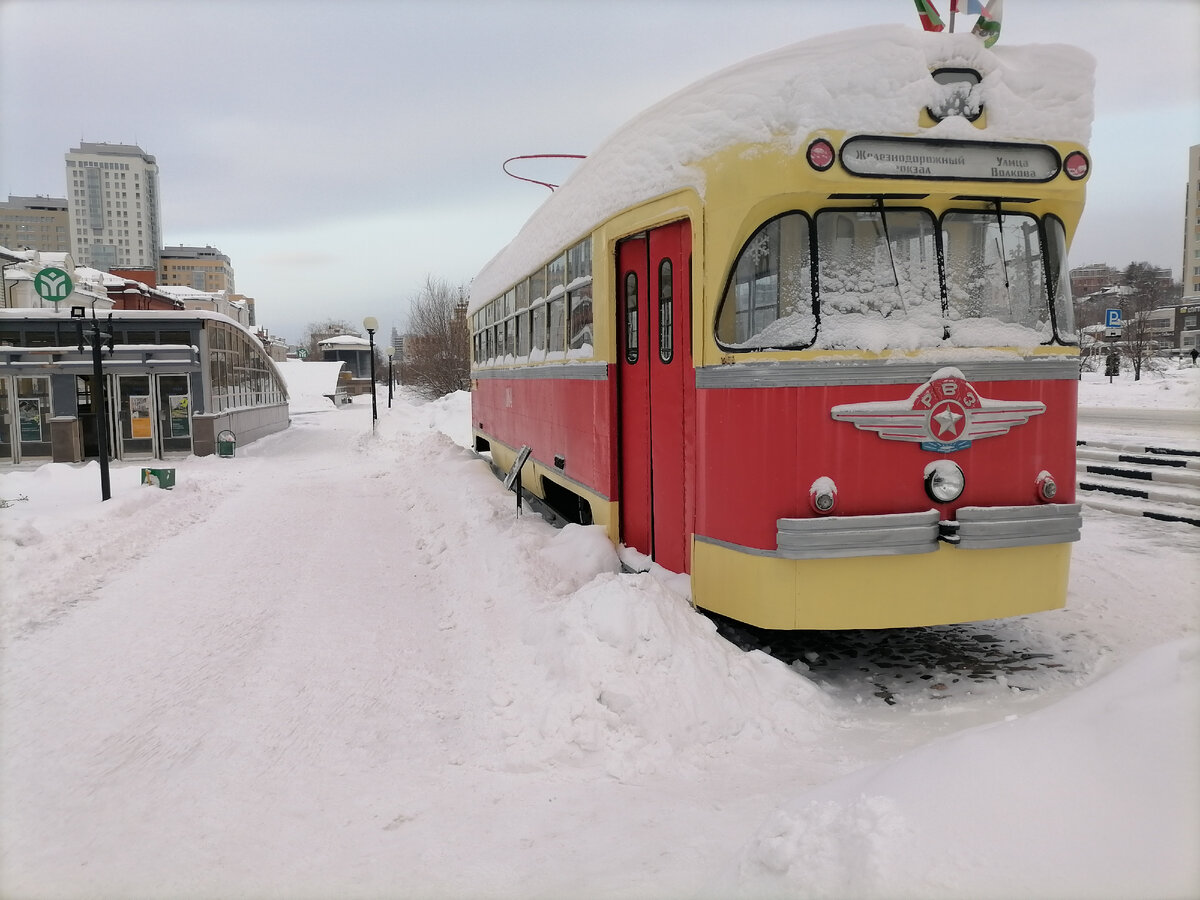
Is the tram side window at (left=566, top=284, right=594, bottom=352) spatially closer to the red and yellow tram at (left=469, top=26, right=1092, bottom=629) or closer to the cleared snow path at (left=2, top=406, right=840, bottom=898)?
the cleared snow path at (left=2, top=406, right=840, bottom=898)

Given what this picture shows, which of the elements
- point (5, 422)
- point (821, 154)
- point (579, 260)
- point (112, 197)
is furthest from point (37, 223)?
point (821, 154)

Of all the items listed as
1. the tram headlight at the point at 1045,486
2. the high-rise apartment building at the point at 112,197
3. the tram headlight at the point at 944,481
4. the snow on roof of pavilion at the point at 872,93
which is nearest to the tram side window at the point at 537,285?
the snow on roof of pavilion at the point at 872,93

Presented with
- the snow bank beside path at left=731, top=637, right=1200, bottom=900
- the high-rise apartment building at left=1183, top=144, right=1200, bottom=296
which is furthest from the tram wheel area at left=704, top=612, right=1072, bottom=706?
the high-rise apartment building at left=1183, top=144, right=1200, bottom=296

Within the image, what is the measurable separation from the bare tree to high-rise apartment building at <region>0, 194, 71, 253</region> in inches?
3432

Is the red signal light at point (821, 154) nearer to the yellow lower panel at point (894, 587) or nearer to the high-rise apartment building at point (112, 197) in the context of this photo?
the yellow lower panel at point (894, 587)

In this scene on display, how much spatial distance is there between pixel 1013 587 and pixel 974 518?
56cm

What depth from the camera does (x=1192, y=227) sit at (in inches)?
1825

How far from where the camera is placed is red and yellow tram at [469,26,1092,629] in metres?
4.34

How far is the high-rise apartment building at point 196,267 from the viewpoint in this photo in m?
139

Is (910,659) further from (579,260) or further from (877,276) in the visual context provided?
(579,260)

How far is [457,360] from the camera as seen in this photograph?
4400cm

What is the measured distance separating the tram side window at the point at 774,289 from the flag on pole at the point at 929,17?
1636 mm

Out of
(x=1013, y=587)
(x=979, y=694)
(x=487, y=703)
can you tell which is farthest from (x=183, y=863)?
(x=1013, y=587)

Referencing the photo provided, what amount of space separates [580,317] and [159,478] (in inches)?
350
